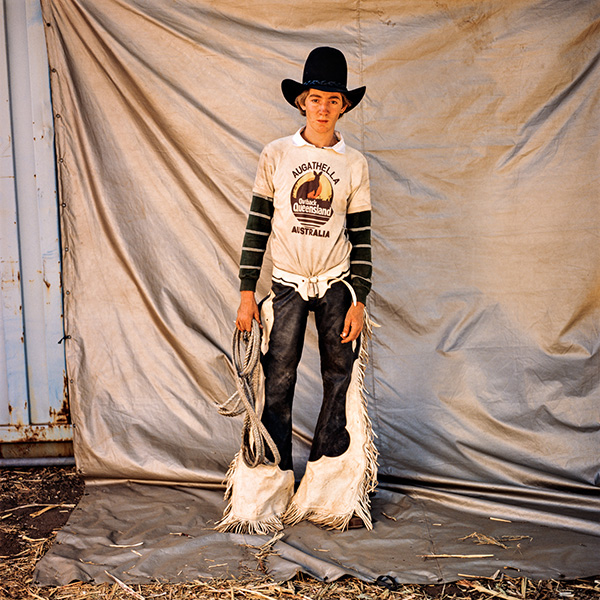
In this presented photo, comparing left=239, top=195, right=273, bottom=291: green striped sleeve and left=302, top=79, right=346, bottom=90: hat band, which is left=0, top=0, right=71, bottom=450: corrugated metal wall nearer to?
left=239, top=195, right=273, bottom=291: green striped sleeve

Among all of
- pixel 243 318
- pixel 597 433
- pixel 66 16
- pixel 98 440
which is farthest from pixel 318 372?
pixel 66 16

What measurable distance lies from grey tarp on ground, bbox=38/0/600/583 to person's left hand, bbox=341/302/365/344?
62 cm

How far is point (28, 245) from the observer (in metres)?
3.73

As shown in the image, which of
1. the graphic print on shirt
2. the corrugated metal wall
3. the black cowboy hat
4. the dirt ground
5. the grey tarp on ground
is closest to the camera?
the dirt ground

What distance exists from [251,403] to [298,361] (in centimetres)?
26

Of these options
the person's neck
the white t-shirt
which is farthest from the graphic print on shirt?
the person's neck

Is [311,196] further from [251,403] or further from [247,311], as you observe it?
[251,403]

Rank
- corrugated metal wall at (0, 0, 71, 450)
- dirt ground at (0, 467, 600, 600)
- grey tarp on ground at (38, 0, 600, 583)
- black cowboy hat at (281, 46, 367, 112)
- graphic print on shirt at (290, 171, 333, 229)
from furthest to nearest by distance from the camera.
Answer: corrugated metal wall at (0, 0, 71, 450)
grey tarp on ground at (38, 0, 600, 583)
graphic print on shirt at (290, 171, 333, 229)
black cowboy hat at (281, 46, 367, 112)
dirt ground at (0, 467, 600, 600)

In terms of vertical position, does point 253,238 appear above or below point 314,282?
above

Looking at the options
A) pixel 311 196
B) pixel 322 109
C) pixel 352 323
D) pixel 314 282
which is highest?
pixel 322 109

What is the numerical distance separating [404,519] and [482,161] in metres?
1.72

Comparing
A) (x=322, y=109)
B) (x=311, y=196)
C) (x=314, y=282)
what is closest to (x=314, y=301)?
(x=314, y=282)

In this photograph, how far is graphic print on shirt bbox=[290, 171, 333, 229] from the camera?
289 cm

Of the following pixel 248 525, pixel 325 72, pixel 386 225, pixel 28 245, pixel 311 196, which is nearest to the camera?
pixel 325 72
